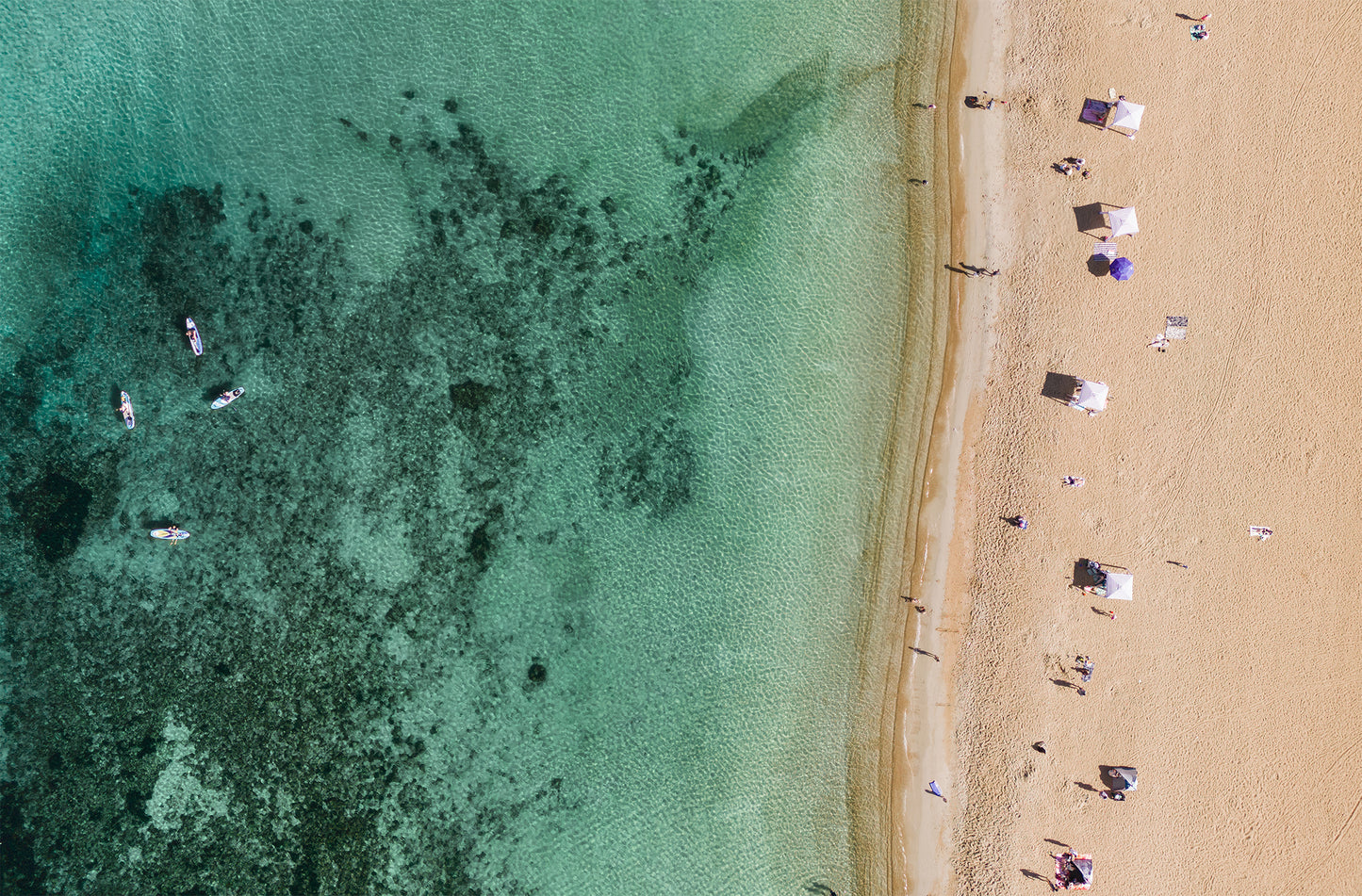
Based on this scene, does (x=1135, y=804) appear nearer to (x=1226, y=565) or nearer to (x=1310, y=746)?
(x=1310, y=746)

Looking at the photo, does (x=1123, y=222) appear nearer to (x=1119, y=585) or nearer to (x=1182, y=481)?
(x=1182, y=481)

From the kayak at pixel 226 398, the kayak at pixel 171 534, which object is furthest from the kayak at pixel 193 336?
the kayak at pixel 171 534

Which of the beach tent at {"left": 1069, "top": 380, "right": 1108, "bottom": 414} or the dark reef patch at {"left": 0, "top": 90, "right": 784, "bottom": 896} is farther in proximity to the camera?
the dark reef patch at {"left": 0, "top": 90, "right": 784, "bottom": 896}

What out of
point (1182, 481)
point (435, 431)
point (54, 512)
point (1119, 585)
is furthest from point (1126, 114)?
point (54, 512)

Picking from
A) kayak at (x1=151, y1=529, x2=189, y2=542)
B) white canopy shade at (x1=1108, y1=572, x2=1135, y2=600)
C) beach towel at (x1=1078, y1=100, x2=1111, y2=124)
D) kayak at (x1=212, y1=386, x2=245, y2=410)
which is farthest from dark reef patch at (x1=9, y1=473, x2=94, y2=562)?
beach towel at (x1=1078, y1=100, x2=1111, y2=124)

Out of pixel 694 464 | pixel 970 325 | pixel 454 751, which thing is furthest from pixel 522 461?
pixel 970 325

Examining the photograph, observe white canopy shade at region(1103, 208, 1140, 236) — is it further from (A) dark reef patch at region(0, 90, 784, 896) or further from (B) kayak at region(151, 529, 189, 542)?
(B) kayak at region(151, 529, 189, 542)

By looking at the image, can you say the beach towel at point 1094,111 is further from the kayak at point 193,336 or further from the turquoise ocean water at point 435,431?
the kayak at point 193,336
